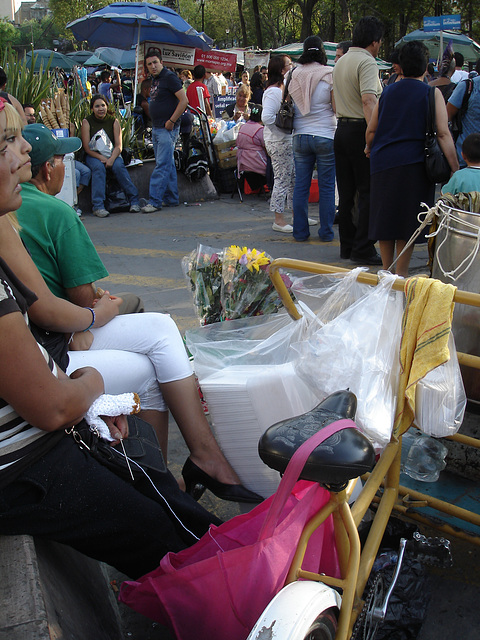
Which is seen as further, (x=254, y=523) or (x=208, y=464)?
(x=208, y=464)

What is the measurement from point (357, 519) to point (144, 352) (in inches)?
45.4

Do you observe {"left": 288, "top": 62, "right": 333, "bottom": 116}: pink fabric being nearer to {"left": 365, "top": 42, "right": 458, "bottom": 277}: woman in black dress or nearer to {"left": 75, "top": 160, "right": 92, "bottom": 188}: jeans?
{"left": 365, "top": 42, "right": 458, "bottom": 277}: woman in black dress

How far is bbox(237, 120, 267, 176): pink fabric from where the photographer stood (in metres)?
9.06

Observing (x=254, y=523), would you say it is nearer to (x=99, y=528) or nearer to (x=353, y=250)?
(x=99, y=528)

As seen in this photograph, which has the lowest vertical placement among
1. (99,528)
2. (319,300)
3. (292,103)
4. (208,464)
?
(208,464)

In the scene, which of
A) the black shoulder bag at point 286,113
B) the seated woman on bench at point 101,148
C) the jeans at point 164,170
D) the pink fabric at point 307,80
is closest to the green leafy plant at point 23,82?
the seated woman on bench at point 101,148

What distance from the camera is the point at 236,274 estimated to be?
2871 millimetres

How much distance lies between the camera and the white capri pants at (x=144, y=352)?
232 centimetres

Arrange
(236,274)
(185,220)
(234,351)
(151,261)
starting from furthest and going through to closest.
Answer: (185,220), (151,261), (236,274), (234,351)

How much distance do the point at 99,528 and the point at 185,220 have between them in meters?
6.98

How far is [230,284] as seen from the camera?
2.90 m

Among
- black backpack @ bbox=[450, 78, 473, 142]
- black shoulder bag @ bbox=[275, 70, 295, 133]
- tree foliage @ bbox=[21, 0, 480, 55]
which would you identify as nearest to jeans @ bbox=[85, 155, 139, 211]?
black shoulder bag @ bbox=[275, 70, 295, 133]

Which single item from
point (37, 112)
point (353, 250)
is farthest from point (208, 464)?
point (37, 112)

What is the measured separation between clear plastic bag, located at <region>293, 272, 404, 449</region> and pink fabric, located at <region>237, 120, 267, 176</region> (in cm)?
772
